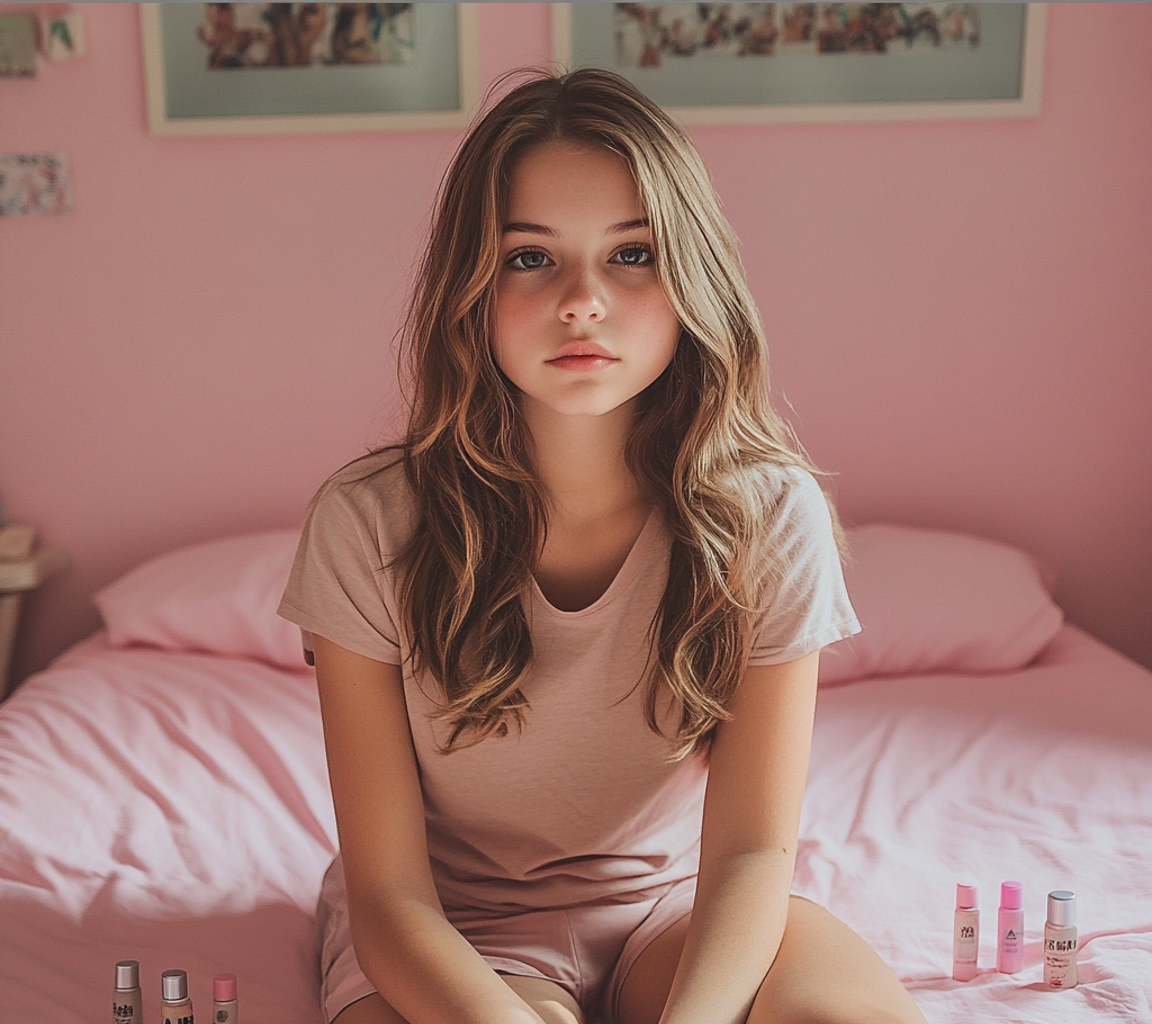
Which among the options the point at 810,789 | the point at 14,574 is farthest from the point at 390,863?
the point at 14,574

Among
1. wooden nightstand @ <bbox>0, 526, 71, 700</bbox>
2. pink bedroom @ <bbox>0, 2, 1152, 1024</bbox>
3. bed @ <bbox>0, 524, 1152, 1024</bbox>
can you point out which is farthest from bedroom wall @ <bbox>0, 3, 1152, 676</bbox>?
bed @ <bbox>0, 524, 1152, 1024</bbox>

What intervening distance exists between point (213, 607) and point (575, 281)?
141 cm

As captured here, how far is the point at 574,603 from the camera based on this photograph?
1348 mm

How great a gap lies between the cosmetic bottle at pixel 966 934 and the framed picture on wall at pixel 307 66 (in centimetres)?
183

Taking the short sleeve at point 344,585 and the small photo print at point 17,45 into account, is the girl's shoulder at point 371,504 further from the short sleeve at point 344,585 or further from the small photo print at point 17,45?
the small photo print at point 17,45

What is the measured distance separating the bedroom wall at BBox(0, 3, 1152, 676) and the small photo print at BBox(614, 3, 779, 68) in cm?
16

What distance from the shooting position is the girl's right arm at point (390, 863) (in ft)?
3.59

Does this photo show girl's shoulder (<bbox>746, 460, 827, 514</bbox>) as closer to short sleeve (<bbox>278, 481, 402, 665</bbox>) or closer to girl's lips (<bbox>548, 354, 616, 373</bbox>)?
girl's lips (<bbox>548, 354, 616, 373</bbox>)

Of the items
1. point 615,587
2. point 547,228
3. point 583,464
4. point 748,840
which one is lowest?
point 748,840

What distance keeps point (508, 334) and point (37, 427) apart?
71.9 inches

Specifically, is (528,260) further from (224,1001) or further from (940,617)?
(940,617)

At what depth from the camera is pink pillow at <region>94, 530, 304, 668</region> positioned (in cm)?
237

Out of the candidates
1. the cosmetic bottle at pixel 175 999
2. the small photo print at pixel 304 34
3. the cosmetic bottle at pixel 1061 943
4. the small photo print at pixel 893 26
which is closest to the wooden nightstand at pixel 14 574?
the small photo print at pixel 304 34

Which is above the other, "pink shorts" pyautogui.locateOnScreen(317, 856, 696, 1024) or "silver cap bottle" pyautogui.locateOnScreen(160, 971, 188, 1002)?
"silver cap bottle" pyautogui.locateOnScreen(160, 971, 188, 1002)
